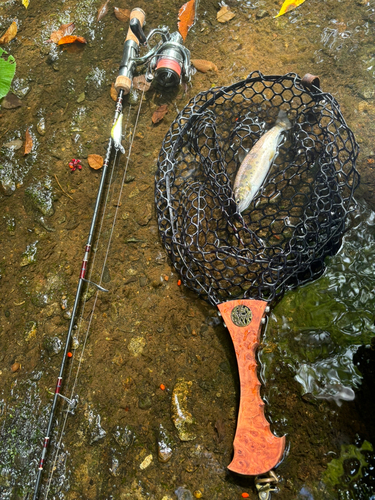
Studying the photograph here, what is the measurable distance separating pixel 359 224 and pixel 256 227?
880 mm

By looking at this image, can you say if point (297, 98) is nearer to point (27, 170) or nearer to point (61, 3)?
point (27, 170)

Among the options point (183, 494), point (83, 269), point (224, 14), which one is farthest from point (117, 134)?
point (183, 494)

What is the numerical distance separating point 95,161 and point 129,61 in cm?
109

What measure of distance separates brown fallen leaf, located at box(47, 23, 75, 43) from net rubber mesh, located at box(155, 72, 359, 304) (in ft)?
7.09

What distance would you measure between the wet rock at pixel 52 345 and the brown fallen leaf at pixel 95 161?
1.75 m

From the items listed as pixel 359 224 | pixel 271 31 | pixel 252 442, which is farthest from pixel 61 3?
pixel 252 442

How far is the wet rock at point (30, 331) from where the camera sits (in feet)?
10.5

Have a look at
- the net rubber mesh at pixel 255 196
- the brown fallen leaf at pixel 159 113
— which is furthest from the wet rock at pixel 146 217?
the brown fallen leaf at pixel 159 113

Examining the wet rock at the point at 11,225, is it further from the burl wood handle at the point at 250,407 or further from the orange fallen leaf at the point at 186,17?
Answer: the orange fallen leaf at the point at 186,17

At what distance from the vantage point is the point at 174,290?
126 inches

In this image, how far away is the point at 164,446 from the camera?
269 cm

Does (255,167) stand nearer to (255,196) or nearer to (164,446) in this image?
(255,196)

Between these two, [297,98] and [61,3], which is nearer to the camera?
[297,98]

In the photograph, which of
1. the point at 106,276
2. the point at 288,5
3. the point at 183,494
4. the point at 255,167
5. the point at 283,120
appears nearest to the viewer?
the point at 183,494
